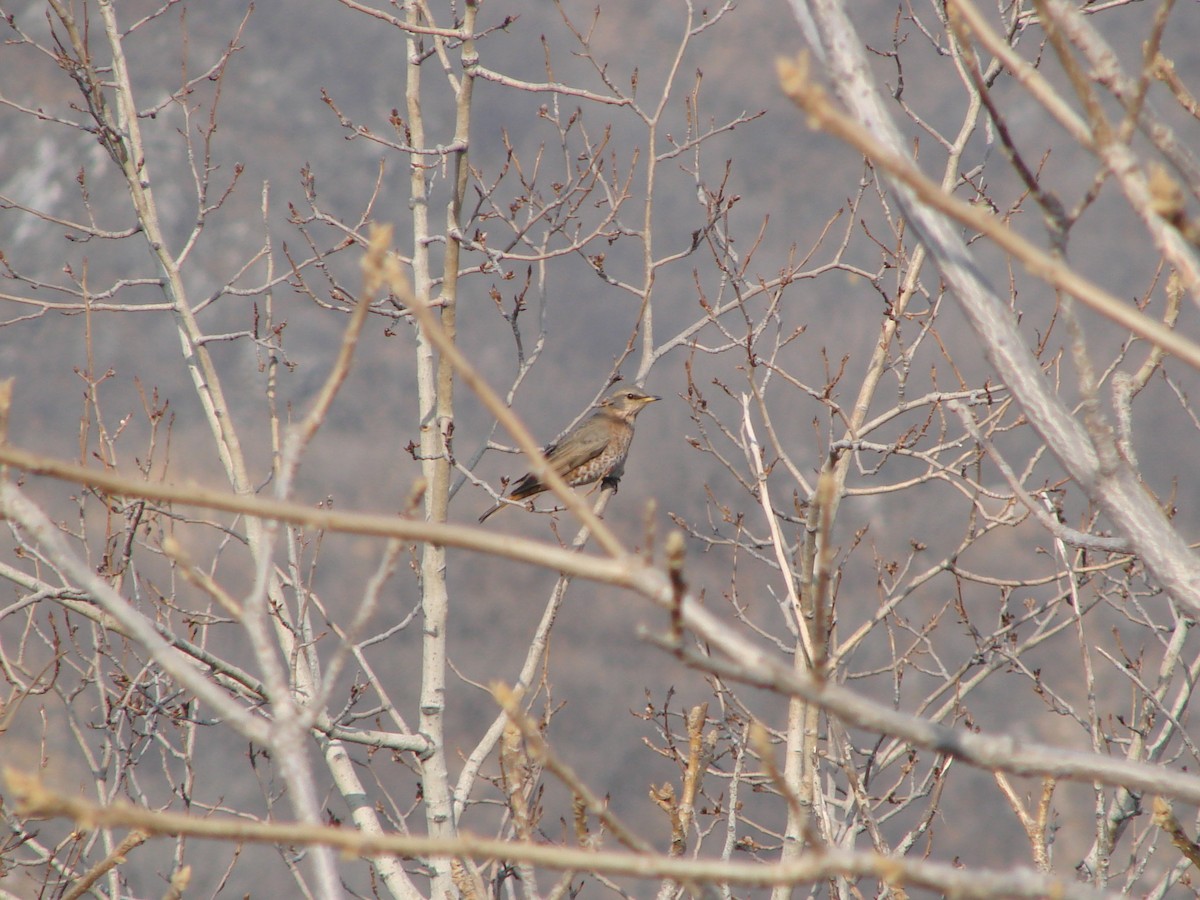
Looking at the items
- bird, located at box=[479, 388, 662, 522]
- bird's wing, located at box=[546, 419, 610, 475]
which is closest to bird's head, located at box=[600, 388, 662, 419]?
bird, located at box=[479, 388, 662, 522]

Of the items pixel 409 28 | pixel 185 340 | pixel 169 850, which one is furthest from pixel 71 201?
pixel 409 28

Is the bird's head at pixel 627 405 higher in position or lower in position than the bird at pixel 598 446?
higher

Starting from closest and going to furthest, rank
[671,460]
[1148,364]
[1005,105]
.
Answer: [1148,364] < [671,460] < [1005,105]

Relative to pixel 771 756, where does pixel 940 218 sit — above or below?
above

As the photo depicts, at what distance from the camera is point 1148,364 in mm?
3133

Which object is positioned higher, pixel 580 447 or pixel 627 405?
pixel 627 405

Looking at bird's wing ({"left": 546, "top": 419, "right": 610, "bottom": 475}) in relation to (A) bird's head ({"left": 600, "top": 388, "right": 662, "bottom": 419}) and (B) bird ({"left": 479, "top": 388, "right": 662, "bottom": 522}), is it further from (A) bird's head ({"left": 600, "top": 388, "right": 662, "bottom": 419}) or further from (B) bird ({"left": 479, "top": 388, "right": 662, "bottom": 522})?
(A) bird's head ({"left": 600, "top": 388, "right": 662, "bottom": 419})

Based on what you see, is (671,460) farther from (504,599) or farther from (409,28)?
(409,28)

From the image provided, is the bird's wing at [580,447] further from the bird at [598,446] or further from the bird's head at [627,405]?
the bird's head at [627,405]

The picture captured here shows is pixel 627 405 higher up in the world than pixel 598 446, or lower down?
higher up

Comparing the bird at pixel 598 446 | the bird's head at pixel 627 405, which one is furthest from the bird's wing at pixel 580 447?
the bird's head at pixel 627 405

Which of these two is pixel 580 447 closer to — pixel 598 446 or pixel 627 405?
pixel 598 446

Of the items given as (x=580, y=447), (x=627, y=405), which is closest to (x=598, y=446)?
(x=580, y=447)

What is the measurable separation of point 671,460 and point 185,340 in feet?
46.7
